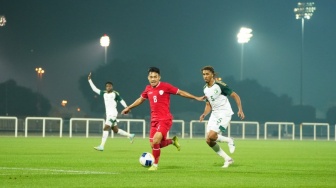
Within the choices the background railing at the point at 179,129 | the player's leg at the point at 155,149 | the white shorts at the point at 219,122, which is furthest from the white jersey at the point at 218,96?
the background railing at the point at 179,129

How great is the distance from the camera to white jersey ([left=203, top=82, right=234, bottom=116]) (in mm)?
17531

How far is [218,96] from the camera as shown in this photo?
1780 centimetres

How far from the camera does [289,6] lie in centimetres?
18400

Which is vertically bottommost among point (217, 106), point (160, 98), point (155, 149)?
point (155, 149)

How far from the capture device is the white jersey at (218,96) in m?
17.5

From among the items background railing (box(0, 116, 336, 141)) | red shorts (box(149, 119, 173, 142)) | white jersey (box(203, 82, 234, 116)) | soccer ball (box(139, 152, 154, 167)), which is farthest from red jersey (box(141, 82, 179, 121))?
background railing (box(0, 116, 336, 141))

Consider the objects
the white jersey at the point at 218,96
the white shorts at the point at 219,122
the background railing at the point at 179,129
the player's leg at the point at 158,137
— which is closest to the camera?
the player's leg at the point at 158,137

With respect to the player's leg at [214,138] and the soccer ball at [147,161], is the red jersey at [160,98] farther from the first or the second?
the player's leg at [214,138]

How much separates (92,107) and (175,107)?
509 inches

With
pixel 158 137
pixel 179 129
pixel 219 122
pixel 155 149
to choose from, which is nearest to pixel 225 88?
pixel 219 122

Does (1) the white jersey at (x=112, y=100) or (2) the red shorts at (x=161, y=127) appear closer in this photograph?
(2) the red shorts at (x=161, y=127)

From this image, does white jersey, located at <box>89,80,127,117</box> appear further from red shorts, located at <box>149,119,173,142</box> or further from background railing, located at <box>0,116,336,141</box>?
background railing, located at <box>0,116,336,141</box>

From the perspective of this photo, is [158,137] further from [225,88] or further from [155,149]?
[225,88]

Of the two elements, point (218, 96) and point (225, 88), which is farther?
point (218, 96)
